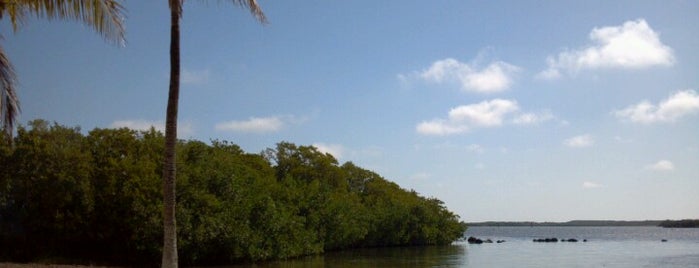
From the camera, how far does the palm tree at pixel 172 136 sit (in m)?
15.3

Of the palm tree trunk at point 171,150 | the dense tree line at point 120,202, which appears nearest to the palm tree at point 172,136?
the palm tree trunk at point 171,150

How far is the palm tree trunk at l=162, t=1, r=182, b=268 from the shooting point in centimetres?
1526

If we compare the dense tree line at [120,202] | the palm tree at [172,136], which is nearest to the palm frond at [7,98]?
the palm tree at [172,136]

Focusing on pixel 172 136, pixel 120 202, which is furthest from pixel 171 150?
pixel 120 202

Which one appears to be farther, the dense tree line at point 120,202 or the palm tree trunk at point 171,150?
the dense tree line at point 120,202

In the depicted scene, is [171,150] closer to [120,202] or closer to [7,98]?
[7,98]

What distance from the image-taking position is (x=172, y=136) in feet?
51.9

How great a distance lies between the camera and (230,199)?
4819cm

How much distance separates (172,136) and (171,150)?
1.57 feet

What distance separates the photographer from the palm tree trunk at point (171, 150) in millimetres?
15258

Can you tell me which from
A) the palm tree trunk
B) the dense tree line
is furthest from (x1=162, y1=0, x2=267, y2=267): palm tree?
the dense tree line

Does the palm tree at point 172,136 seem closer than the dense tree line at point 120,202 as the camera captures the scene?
Yes

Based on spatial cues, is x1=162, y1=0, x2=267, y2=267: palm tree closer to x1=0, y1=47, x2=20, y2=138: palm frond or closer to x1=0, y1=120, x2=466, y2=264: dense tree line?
x1=0, y1=47, x2=20, y2=138: palm frond

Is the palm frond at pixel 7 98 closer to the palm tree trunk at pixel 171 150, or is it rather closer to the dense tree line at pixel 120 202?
the palm tree trunk at pixel 171 150
